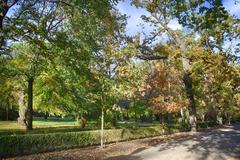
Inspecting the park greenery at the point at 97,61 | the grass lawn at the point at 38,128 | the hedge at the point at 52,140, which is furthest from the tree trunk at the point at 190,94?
the grass lawn at the point at 38,128

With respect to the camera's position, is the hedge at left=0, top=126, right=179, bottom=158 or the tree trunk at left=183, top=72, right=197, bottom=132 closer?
the hedge at left=0, top=126, right=179, bottom=158

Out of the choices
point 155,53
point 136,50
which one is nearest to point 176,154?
point 136,50

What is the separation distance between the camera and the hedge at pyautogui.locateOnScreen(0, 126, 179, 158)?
18391 mm

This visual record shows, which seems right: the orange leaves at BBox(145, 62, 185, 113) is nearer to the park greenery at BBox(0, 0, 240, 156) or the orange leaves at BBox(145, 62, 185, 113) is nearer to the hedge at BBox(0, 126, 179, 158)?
the park greenery at BBox(0, 0, 240, 156)

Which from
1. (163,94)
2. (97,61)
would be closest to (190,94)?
(163,94)

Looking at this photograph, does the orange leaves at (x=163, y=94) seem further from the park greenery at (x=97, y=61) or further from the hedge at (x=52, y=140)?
the hedge at (x=52, y=140)

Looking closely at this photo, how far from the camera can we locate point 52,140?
834 inches

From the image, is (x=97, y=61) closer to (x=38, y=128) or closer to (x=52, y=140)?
(x=52, y=140)

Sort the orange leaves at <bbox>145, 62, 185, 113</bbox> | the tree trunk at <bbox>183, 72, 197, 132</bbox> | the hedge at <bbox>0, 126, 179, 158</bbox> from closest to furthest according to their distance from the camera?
1. the hedge at <bbox>0, 126, 179, 158</bbox>
2. the orange leaves at <bbox>145, 62, 185, 113</bbox>
3. the tree trunk at <bbox>183, 72, 197, 132</bbox>

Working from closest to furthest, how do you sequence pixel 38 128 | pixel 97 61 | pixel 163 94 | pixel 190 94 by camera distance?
pixel 97 61 < pixel 190 94 < pixel 163 94 < pixel 38 128

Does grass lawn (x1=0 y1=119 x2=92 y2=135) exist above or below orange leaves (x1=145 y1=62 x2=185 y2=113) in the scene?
below

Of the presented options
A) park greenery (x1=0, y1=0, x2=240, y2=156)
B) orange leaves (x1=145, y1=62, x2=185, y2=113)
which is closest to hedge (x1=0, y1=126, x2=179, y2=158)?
park greenery (x1=0, y1=0, x2=240, y2=156)

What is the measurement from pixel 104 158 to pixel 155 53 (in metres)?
17.7

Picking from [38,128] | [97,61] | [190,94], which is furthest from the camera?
[38,128]
